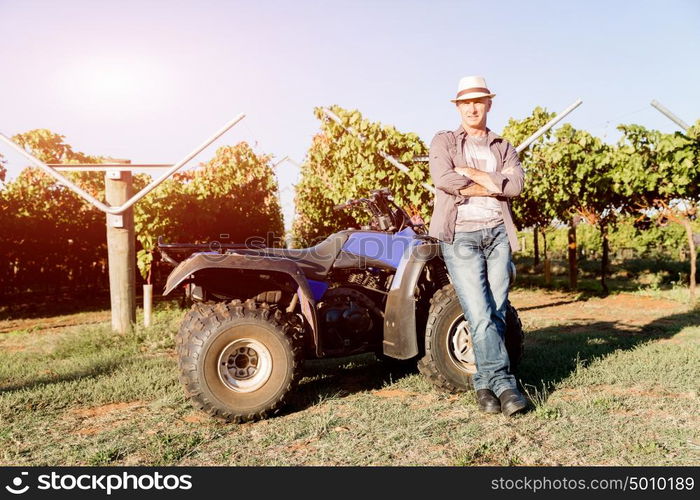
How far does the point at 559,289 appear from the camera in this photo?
17016 mm

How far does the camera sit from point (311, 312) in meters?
4.10

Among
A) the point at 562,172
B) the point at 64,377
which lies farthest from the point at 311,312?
the point at 562,172

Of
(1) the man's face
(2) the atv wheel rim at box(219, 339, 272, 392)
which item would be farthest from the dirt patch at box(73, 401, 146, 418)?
(1) the man's face

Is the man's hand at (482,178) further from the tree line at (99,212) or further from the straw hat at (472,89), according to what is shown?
the tree line at (99,212)

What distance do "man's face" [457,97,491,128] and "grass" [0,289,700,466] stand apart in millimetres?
1926

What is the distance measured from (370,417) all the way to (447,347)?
3.04 feet

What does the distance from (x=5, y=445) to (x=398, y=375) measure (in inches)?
118

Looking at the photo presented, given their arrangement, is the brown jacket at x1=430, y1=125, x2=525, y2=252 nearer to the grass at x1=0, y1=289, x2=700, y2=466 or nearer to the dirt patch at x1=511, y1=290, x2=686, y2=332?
the grass at x1=0, y1=289, x2=700, y2=466

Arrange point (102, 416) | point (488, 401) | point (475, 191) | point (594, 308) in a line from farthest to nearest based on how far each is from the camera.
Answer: point (594, 308)
point (102, 416)
point (475, 191)
point (488, 401)

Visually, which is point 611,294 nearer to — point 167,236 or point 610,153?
point 610,153

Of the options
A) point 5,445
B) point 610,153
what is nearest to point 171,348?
point 5,445

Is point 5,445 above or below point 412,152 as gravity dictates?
below

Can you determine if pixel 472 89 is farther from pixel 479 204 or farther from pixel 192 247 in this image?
pixel 192 247

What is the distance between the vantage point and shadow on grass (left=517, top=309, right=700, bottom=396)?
4.91m
